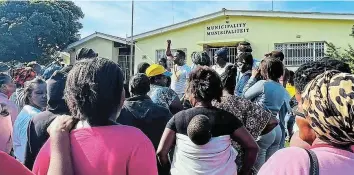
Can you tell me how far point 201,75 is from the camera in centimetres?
353

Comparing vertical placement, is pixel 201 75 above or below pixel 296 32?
below

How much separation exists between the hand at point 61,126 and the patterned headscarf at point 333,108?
42.5 inches

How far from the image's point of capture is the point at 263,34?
772 inches

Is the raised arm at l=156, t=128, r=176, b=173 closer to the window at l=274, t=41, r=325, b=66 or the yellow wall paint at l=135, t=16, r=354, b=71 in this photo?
the window at l=274, t=41, r=325, b=66

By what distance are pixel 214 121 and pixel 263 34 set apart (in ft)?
55.3

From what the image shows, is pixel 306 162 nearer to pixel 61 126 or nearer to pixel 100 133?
pixel 100 133

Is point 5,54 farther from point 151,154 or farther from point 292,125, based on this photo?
point 151,154

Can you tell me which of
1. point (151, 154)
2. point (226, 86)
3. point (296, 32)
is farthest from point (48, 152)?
point (296, 32)

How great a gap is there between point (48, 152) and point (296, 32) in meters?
18.0

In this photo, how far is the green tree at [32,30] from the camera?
94.1ft

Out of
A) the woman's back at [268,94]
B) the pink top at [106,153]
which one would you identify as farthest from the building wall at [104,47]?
the pink top at [106,153]

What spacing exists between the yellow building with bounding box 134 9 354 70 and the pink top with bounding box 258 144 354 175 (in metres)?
16.8

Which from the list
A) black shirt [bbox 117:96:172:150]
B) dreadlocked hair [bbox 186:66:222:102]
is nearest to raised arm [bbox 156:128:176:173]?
dreadlocked hair [bbox 186:66:222:102]

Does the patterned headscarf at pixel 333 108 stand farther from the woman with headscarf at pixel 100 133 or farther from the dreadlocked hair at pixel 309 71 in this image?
the dreadlocked hair at pixel 309 71
